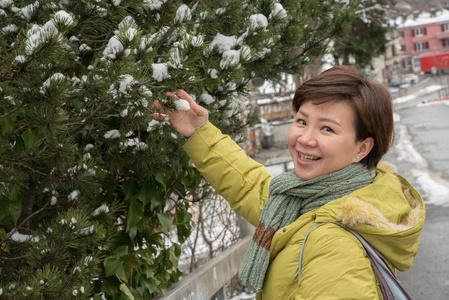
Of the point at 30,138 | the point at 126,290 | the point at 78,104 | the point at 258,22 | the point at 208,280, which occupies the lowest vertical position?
the point at 208,280

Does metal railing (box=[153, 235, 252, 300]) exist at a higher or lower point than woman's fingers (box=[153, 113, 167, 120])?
lower

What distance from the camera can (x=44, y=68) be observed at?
83.7 inches

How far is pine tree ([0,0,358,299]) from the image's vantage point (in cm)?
213

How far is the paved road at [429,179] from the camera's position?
24.1 ft

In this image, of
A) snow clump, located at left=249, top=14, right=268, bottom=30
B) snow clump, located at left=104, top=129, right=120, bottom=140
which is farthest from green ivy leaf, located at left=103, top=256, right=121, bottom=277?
snow clump, located at left=249, top=14, right=268, bottom=30

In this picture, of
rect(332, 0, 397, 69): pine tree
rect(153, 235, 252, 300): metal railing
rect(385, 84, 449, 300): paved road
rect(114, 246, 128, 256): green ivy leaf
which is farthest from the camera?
rect(332, 0, 397, 69): pine tree

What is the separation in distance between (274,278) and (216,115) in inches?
49.6

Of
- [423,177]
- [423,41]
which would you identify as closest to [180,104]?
[423,177]

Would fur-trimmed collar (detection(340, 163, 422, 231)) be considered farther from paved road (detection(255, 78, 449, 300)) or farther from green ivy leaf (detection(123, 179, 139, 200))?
paved road (detection(255, 78, 449, 300))

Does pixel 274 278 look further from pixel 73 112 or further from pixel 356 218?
pixel 73 112

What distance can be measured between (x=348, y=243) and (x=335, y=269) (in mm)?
125

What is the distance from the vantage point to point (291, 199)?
8.00ft

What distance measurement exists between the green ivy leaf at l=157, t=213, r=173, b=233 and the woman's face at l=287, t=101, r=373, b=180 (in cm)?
119

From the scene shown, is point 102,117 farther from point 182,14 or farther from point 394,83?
point 394,83
